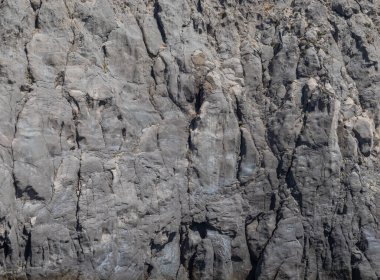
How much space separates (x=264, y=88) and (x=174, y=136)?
13.8ft

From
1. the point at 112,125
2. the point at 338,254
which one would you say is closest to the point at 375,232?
the point at 338,254

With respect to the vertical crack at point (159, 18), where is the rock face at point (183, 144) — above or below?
below

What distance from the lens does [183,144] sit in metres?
21.0

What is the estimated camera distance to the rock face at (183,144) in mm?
18875

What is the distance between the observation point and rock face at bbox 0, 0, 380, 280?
18875 mm

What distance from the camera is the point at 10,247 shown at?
1806 centimetres

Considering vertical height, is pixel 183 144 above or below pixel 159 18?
below

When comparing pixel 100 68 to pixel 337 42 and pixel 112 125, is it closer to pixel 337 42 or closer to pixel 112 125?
pixel 112 125

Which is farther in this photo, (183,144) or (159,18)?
(159,18)

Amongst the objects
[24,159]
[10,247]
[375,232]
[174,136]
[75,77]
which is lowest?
[10,247]

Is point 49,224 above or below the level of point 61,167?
below

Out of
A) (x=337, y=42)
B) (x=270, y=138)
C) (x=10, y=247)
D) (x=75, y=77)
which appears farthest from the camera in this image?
(x=337, y=42)

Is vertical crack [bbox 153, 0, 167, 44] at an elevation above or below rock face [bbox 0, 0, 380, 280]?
above

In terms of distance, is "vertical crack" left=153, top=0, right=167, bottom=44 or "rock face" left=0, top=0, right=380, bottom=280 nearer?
"rock face" left=0, top=0, right=380, bottom=280
